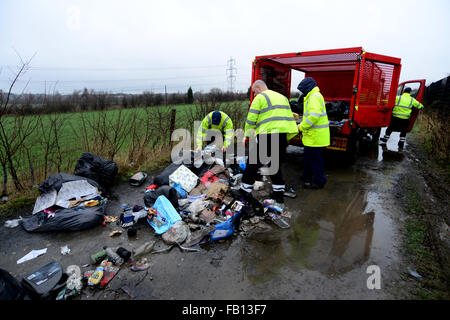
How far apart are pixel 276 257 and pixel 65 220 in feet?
8.50

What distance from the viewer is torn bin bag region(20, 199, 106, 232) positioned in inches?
117

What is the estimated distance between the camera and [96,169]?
411 centimetres

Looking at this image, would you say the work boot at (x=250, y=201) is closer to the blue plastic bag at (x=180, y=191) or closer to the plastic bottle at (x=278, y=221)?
the plastic bottle at (x=278, y=221)

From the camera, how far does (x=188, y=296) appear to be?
1988mm

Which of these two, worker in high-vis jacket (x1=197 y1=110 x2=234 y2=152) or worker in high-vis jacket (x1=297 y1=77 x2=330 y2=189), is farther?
worker in high-vis jacket (x1=197 y1=110 x2=234 y2=152)

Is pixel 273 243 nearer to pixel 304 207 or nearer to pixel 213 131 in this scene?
pixel 304 207

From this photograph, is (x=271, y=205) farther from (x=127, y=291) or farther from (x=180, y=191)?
(x=127, y=291)

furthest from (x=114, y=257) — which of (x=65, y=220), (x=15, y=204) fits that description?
(x=15, y=204)

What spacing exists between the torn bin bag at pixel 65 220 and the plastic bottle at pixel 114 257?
2.35 feet

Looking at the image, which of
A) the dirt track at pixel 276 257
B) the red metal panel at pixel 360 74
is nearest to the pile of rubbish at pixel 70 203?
the dirt track at pixel 276 257

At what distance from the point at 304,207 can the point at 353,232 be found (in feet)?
2.61

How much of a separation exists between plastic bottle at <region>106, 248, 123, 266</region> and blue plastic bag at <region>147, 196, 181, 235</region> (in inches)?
21.1

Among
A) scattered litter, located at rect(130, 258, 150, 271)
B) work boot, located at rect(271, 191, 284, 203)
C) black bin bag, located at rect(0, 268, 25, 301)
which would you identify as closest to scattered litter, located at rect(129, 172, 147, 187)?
scattered litter, located at rect(130, 258, 150, 271)

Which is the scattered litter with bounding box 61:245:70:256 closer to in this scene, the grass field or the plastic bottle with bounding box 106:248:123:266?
the plastic bottle with bounding box 106:248:123:266
